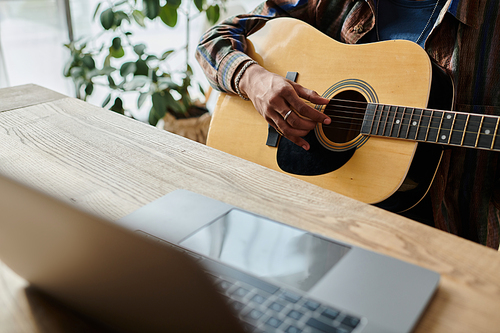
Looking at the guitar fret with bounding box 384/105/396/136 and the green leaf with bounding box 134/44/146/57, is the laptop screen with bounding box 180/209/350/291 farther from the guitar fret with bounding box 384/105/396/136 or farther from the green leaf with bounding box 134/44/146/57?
the green leaf with bounding box 134/44/146/57

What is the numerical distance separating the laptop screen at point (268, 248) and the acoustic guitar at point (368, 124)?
0.44 metres

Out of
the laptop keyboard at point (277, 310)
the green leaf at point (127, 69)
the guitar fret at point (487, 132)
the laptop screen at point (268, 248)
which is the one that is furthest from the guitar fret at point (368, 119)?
the green leaf at point (127, 69)

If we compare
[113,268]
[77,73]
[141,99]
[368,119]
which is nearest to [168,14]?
[141,99]

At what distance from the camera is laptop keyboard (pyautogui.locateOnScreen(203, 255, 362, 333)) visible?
33 cm

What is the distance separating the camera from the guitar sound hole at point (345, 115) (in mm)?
913

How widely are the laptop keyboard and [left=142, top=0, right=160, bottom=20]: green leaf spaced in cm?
195

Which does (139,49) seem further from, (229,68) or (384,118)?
(384,118)

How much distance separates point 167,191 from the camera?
58cm

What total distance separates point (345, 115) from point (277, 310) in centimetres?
67

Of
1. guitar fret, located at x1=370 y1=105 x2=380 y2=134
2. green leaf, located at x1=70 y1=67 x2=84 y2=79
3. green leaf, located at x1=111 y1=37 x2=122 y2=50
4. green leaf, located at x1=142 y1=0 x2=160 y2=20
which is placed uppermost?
green leaf, located at x1=142 y1=0 x2=160 y2=20

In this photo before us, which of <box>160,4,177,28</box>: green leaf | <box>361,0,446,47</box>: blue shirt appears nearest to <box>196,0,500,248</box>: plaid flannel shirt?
<box>361,0,446,47</box>: blue shirt

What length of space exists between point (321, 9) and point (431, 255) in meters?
0.93

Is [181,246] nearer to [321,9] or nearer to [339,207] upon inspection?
[339,207]

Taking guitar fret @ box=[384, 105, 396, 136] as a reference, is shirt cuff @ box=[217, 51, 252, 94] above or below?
above
